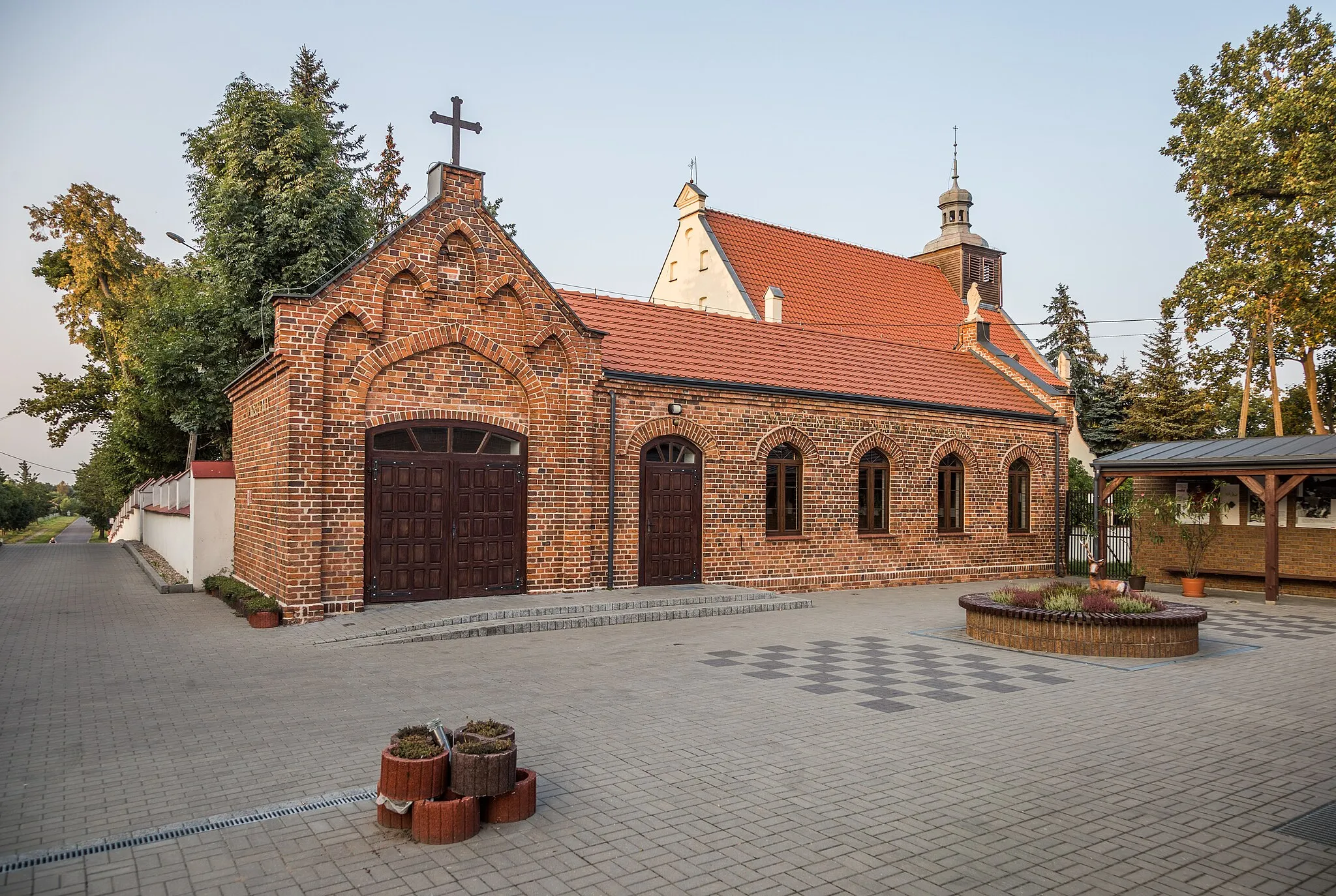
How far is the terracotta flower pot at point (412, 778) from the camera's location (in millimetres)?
4492

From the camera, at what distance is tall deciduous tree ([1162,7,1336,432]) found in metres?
19.9

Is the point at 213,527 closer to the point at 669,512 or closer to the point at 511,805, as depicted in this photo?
the point at 669,512

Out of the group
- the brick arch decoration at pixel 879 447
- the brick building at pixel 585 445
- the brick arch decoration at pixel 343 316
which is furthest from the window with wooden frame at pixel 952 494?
the brick arch decoration at pixel 343 316

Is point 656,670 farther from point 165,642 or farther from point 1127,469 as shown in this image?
point 1127,469

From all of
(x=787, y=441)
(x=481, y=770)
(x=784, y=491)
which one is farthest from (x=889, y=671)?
A: (x=787, y=441)

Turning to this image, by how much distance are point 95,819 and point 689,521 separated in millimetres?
11195

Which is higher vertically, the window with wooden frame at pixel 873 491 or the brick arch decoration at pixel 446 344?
the brick arch decoration at pixel 446 344

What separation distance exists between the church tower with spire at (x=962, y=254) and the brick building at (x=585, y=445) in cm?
1379

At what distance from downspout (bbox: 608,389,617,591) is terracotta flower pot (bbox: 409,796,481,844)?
960cm

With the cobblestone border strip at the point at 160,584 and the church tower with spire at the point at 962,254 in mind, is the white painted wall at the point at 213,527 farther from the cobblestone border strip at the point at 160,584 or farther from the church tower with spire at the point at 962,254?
the church tower with spire at the point at 962,254

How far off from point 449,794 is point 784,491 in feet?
41.4

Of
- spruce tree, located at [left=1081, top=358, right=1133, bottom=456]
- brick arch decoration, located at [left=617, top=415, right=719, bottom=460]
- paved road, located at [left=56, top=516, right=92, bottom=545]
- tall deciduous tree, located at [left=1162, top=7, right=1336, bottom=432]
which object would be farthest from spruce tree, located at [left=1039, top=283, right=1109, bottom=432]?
paved road, located at [left=56, top=516, right=92, bottom=545]

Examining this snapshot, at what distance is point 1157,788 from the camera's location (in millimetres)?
5406

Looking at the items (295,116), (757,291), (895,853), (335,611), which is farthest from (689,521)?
(295,116)
